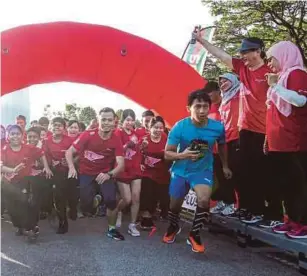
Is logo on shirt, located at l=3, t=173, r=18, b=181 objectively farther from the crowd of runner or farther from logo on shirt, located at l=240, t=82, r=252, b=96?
logo on shirt, located at l=240, t=82, r=252, b=96

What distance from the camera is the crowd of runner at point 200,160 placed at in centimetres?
427

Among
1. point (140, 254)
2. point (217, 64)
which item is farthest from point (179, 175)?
point (217, 64)

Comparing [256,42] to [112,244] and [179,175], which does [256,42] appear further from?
[112,244]

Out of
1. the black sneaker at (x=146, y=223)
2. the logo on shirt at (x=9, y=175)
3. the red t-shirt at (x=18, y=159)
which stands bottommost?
the black sneaker at (x=146, y=223)

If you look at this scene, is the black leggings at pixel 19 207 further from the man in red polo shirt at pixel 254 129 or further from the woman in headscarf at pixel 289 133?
the woman in headscarf at pixel 289 133

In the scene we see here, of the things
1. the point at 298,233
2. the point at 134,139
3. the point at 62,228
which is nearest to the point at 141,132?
the point at 134,139

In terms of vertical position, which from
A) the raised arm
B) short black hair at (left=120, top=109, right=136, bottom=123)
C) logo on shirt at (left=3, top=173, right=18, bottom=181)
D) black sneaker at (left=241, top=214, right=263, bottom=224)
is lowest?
black sneaker at (left=241, top=214, right=263, bottom=224)

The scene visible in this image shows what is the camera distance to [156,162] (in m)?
6.64

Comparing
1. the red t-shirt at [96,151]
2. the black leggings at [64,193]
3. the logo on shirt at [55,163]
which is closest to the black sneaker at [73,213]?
the black leggings at [64,193]

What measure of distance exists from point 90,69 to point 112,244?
323 centimetres

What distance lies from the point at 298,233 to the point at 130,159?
271cm

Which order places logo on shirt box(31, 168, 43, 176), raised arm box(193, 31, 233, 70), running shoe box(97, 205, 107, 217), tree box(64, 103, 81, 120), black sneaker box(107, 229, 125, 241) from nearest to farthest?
raised arm box(193, 31, 233, 70) < black sneaker box(107, 229, 125, 241) < logo on shirt box(31, 168, 43, 176) < running shoe box(97, 205, 107, 217) < tree box(64, 103, 81, 120)

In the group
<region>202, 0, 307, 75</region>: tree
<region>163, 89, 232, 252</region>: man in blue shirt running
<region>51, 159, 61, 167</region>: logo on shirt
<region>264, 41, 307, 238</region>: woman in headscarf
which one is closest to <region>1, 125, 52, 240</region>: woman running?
<region>51, 159, 61, 167</region>: logo on shirt

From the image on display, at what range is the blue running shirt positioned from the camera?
16.4ft
